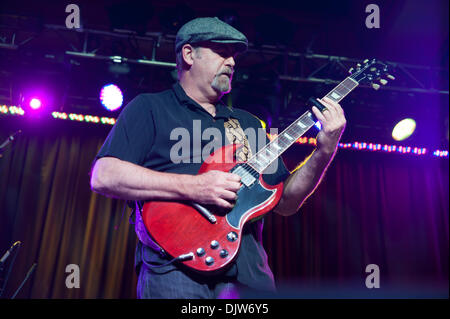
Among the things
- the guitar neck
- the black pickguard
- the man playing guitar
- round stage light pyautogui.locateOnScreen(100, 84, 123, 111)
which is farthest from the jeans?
round stage light pyautogui.locateOnScreen(100, 84, 123, 111)

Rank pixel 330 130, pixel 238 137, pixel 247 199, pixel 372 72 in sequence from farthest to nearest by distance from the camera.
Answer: pixel 372 72, pixel 238 137, pixel 330 130, pixel 247 199

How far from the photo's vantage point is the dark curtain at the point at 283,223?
6328 mm

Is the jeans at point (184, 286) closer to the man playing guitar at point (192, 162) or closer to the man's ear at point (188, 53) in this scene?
the man playing guitar at point (192, 162)

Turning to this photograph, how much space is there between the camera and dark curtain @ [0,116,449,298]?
6.33 meters

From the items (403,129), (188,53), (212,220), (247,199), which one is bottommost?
(212,220)

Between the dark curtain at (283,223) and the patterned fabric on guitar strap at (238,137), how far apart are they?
4351 mm

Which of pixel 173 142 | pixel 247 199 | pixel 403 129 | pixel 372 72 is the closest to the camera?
pixel 247 199

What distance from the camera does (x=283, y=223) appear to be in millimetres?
7117

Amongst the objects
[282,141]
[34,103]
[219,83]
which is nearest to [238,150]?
[282,141]

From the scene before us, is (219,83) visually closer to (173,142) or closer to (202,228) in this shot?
(173,142)

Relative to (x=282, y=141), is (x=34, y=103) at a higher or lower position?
higher

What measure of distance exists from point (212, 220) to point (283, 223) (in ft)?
18.8
